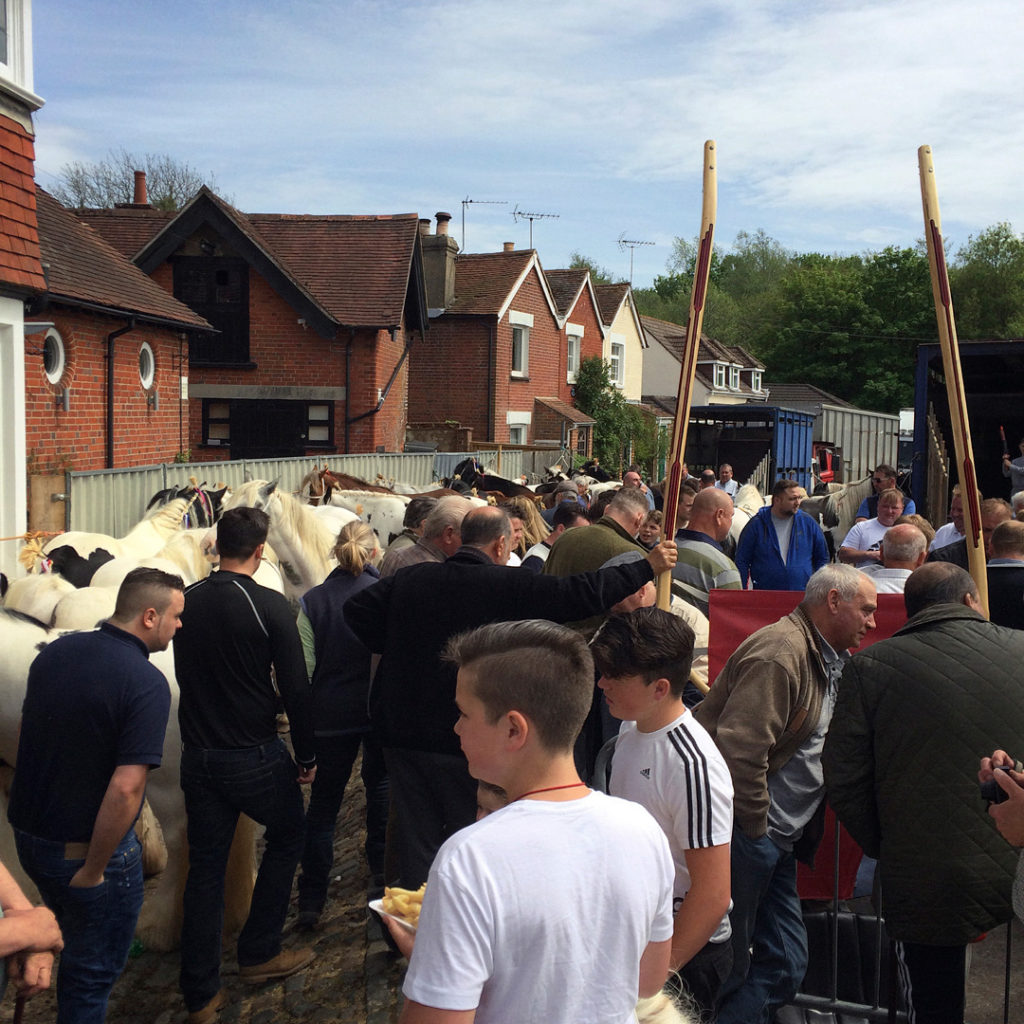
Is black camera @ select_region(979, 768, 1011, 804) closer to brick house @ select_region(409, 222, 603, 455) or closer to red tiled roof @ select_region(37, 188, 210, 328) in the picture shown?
red tiled roof @ select_region(37, 188, 210, 328)

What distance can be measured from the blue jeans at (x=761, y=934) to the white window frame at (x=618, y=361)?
34672 millimetres

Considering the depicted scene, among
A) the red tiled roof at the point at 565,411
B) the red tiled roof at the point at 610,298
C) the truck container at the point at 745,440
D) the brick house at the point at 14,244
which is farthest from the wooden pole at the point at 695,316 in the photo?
the red tiled roof at the point at 610,298

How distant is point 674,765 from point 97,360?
12.3 m

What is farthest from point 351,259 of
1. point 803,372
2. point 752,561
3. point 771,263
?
point 771,263

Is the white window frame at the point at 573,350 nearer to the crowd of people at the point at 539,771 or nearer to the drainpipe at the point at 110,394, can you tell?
the drainpipe at the point at 110,394

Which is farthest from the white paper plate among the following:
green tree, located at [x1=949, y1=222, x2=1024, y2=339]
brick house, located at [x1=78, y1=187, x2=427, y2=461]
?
green tree, located at [x1=949, y1=222, x2=1024, y2=339]

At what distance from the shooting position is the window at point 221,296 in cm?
2128

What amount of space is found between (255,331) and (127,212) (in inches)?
172

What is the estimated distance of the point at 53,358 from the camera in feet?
40.7

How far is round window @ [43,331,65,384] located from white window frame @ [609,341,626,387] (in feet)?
88.5

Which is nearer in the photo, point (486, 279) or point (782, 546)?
point (782, 546)

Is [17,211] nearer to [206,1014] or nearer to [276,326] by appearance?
[206,1014]

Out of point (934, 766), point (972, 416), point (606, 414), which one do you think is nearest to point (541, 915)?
point (934, 766)

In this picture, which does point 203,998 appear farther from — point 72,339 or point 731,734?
point 72,339
